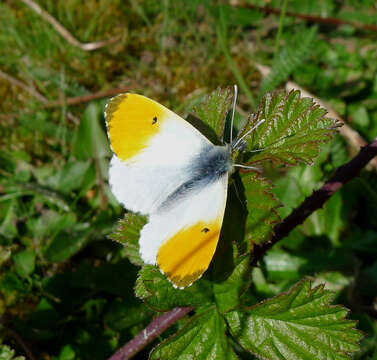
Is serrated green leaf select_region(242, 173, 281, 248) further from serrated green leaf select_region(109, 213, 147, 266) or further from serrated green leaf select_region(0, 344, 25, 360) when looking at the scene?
serrated green leaf select_region(0, 344, 25, 360)

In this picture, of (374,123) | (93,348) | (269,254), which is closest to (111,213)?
(93,348)

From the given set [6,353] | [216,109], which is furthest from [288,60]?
[6,353]

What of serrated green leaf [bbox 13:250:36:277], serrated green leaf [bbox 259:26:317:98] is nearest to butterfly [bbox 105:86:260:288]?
serrated green leaf [bbox 13:250:36:277]

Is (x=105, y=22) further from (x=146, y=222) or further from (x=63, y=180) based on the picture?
(x=146, y=222)

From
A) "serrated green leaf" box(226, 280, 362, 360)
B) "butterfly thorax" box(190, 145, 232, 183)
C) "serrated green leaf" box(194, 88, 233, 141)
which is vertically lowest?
"serrated green leaf" box(226, 280, 362, 360)

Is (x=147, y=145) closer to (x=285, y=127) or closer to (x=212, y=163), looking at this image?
(x=212, y=163)
